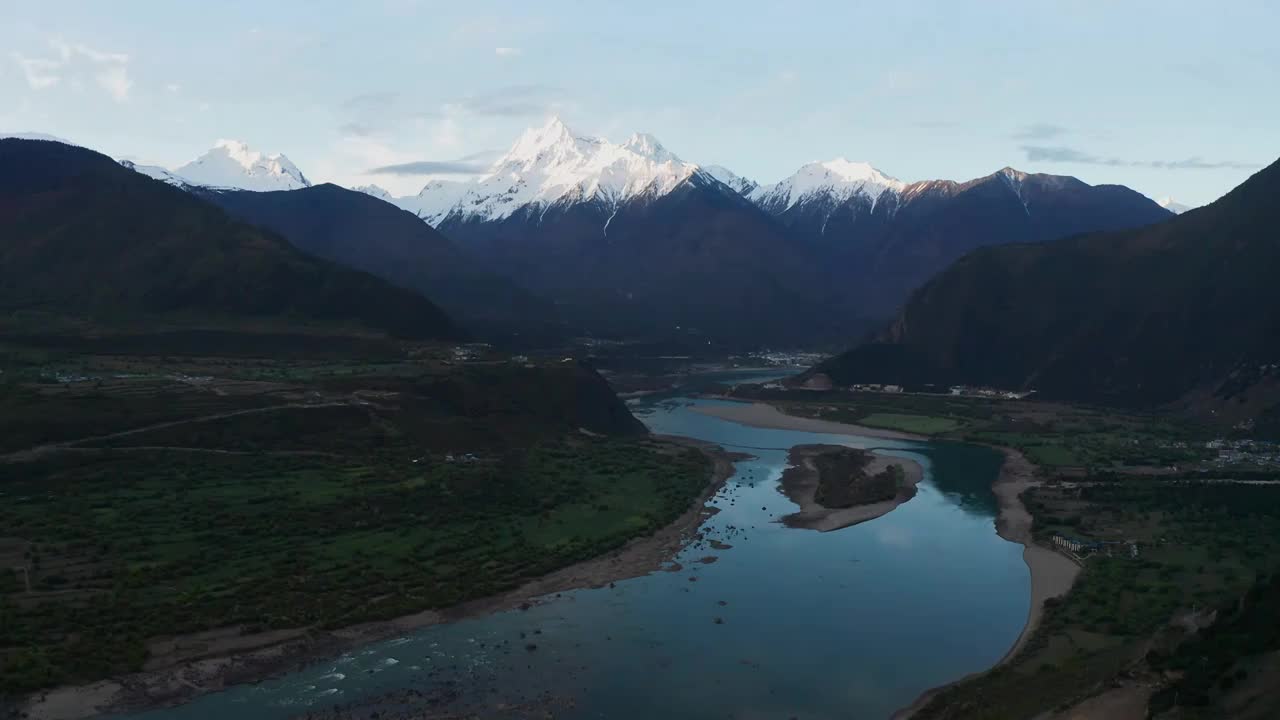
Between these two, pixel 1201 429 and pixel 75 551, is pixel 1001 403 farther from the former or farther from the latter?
pixel 75 551

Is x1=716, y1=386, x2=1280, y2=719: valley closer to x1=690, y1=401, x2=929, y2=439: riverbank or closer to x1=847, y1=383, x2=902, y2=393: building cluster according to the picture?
x1=690, y1=401, x2=929, y2=439: riverbank

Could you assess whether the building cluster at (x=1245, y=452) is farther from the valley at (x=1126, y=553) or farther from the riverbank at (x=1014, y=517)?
the riverbank at (x=1014, y=517)

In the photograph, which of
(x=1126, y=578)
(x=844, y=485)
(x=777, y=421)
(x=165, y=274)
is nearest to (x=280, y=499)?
(x=844, y=485)

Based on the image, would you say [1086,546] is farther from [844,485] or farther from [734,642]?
[734,642]

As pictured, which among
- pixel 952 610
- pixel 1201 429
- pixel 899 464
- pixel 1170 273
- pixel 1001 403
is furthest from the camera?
pixel 1170 273

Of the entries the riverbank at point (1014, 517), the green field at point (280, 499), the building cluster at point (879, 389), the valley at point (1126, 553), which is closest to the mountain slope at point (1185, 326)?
the building cluster at point (879, 389)

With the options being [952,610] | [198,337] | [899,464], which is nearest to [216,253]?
[198,337]
